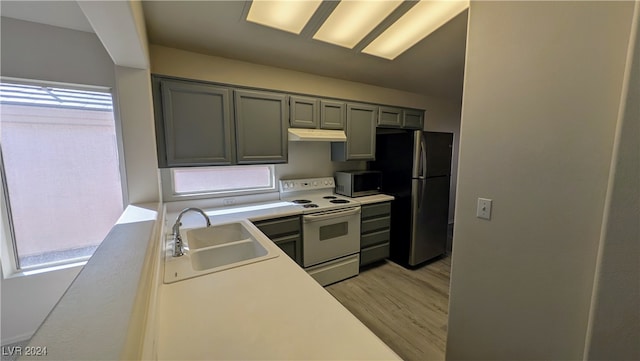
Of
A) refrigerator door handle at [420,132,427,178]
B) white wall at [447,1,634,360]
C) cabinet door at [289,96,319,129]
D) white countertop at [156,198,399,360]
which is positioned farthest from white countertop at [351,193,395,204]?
white countertop at [156,198,399,360]

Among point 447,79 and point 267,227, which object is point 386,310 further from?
point 447,79

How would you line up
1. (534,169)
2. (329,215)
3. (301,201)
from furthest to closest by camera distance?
(301,201), (329,215), (534,169)

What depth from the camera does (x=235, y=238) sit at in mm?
1986

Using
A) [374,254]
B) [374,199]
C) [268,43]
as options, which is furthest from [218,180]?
[374,254]

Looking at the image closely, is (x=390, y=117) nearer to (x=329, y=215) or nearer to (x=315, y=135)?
(x=315, y=135)

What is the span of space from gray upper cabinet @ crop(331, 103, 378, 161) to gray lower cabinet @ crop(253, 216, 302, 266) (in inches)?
44.6

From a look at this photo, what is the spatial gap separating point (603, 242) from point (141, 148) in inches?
104

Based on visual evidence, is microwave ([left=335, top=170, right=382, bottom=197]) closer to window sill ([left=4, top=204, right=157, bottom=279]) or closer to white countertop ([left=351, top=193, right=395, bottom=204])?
white countertop ([left=351, top=193, right=395, bottom=204])

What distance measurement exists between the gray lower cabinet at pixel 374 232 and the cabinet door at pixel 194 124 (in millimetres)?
1688

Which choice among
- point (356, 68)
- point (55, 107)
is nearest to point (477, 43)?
point (356, 68)

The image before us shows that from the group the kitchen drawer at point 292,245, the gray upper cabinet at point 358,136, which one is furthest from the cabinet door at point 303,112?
the kitchen drawer at point 292,245

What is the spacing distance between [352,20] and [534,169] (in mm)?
1856

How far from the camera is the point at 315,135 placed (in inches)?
107

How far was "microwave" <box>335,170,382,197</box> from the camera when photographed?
10.3 feet
